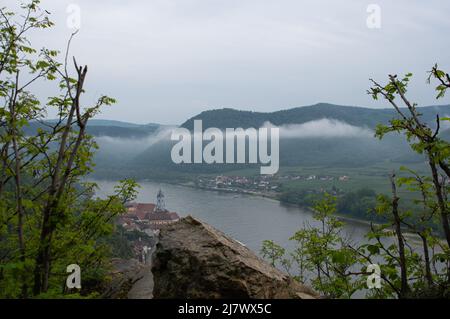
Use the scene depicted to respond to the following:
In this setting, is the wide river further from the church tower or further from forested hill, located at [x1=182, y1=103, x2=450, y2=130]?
forested hill, located at [x1=182, y1=103, x2=450, y2=130]

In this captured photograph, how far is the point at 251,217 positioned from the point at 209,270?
3635cm

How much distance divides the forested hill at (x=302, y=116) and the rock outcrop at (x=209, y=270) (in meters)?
103

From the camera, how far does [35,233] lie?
3742mm

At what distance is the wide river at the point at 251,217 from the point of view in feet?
99.8

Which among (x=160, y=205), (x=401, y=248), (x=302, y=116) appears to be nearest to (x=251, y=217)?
(x=160, y=205)

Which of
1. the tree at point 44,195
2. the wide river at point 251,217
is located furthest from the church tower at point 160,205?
the tree at point 44,195

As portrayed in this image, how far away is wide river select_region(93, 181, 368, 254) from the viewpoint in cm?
3041

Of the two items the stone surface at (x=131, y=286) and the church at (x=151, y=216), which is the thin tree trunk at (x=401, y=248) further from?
the church at (x=151, y=216)

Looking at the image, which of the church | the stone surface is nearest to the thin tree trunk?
the stone surface
